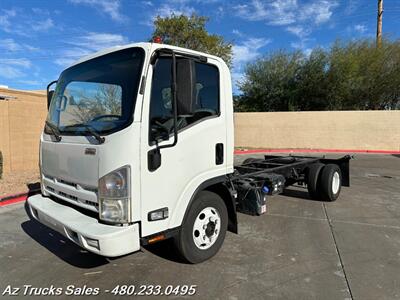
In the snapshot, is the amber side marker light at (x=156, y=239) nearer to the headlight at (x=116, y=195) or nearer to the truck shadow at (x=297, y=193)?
the headlight at (x=116, y=195)

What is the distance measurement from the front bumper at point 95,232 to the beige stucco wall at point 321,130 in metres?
20.8

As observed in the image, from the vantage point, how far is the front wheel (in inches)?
158

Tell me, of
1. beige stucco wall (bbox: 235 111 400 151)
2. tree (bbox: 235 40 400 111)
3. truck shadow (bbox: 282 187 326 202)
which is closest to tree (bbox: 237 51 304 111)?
tree (bbox: 235 40 400 111)

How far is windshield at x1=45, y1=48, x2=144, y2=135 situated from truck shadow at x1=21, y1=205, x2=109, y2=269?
169 cm

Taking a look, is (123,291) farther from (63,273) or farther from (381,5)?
(381,5)

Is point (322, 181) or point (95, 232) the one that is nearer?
point (95, 232)

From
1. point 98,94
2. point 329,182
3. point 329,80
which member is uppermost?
point 329,80

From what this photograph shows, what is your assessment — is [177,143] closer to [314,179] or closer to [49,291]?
[49,291]

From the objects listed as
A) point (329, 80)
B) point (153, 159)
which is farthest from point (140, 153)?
point (329, 80)

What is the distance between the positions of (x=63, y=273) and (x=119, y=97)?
2.24 meters

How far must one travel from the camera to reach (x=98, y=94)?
3992 mm

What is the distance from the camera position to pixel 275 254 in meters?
4.73

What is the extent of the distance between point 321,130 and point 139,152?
21.2m

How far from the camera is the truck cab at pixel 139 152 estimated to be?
3377 mm
